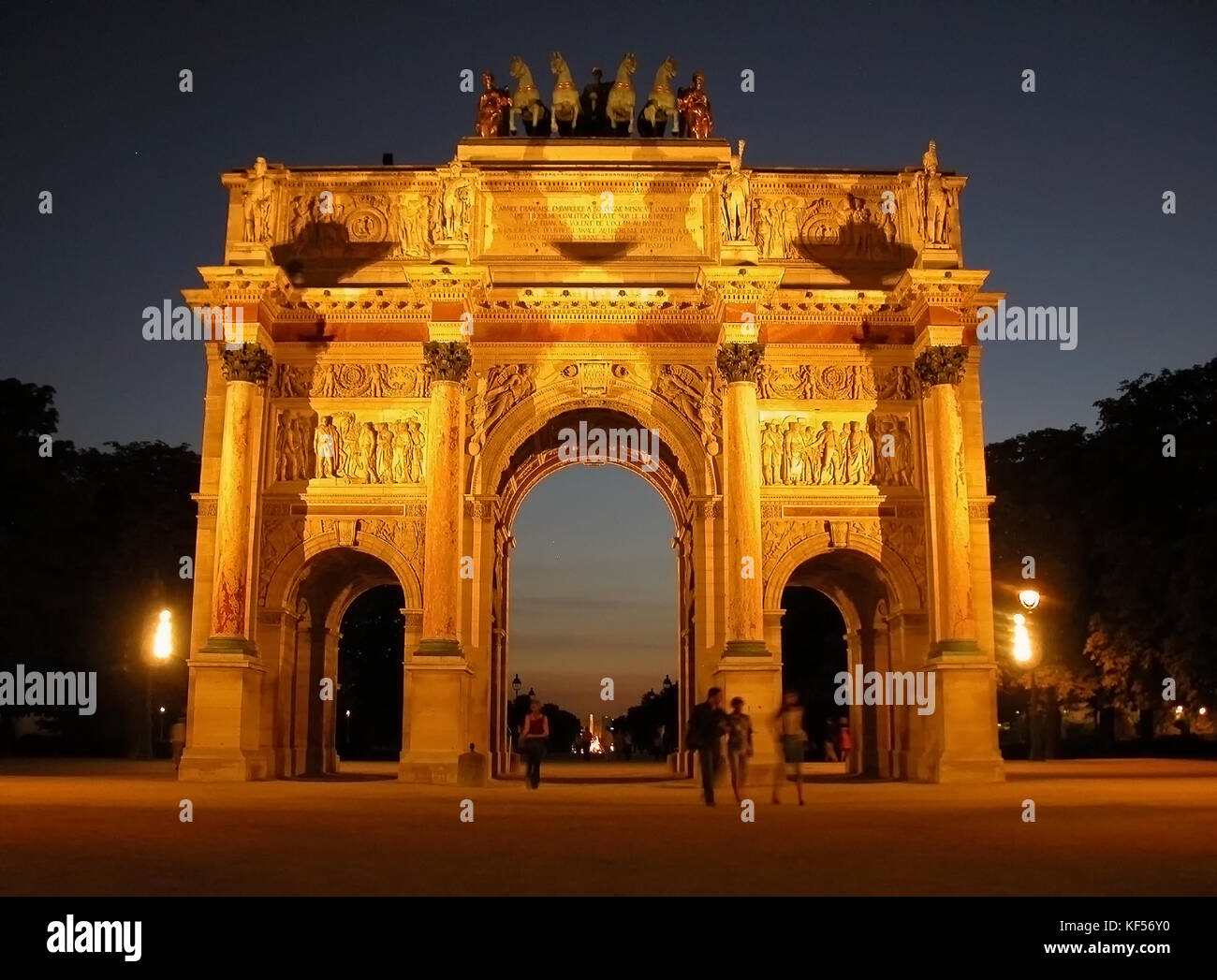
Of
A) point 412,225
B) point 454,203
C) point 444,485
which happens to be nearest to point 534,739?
point 444,485

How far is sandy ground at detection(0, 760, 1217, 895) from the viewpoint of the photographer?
10.3m

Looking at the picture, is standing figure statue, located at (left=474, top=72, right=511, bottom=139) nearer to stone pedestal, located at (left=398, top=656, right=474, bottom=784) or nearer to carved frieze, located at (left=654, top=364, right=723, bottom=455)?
carved frieze, located at (left=654, top=364, right=723, bottom=455)

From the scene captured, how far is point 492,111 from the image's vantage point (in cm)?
3312

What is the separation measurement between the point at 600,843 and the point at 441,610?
15.1m

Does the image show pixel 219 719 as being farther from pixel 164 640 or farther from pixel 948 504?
pixel 948 504

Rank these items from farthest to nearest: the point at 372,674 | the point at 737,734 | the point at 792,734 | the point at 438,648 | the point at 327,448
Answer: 1. the point at 372,674
2. the point at 327,448
3. the point at 438,648
4. the point at 737,734
5. the point at 792,734

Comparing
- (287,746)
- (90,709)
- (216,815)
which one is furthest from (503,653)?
(90,709)

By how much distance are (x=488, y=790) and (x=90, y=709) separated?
31.4 metres

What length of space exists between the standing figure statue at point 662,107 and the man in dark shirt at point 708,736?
56.3 ft

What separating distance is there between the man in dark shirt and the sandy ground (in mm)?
562

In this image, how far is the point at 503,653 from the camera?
114ft

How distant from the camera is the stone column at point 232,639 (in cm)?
2766

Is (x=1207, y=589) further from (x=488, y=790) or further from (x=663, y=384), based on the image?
(x=488, y=790)

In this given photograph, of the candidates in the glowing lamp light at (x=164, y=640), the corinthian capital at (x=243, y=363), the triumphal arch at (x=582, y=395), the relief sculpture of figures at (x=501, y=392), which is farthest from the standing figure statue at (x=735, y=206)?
the glowing lamp light at (x=164, y=640)
